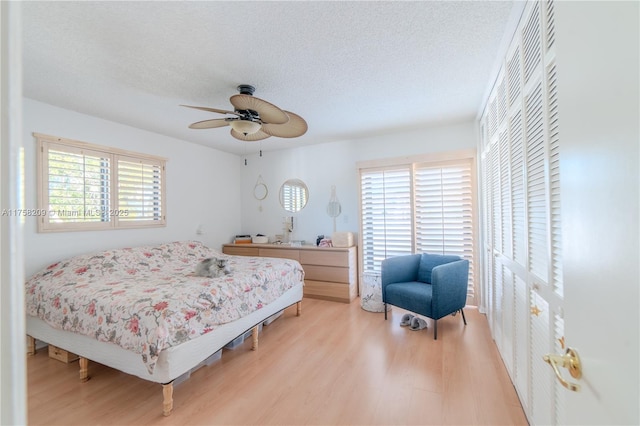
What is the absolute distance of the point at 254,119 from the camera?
2217 mm

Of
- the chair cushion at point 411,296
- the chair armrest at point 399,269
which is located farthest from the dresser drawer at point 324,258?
the chair cushion at point 411,296

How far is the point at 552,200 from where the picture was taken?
1136 millimetres

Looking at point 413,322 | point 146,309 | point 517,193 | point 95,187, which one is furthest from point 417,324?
point 95,187

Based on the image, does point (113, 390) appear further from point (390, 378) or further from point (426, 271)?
point (426, 271)

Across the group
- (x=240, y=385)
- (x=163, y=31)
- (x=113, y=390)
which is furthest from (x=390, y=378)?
(x=163, y=31)

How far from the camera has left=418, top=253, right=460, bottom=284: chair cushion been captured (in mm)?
3221

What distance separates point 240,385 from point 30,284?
2174mm

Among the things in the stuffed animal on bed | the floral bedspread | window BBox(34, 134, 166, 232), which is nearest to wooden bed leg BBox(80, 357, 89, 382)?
the floral bedspread

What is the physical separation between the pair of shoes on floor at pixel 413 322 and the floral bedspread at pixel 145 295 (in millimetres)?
1353

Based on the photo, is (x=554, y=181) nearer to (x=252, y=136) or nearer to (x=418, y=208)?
(x=252, y=136)

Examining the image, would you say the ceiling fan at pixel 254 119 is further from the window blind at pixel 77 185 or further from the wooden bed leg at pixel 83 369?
the wooden bed leg at pixel 83 369

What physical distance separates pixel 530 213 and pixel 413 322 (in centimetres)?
194

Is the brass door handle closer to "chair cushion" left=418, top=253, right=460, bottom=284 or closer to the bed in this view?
the bed

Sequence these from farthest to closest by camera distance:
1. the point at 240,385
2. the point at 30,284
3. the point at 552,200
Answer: the point at 30,284 → the point at 240,385 → the point at 552,200
